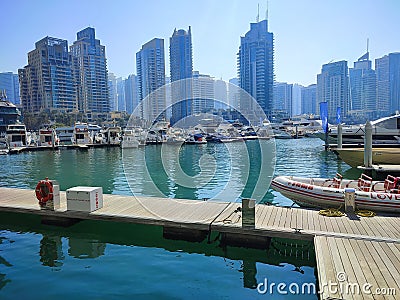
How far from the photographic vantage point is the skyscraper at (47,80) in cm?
12256

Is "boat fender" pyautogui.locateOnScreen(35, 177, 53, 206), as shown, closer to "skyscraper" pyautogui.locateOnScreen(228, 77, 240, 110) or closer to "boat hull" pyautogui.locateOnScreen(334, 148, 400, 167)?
"skyscraper" pyautogui.locateOnScreen(228, 77, 240, 110)

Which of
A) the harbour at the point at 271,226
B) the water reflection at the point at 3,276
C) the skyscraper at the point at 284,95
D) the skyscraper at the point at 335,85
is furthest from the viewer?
the skyscraper at the point at 335,85

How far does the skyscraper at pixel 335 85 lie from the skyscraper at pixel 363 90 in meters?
5.85

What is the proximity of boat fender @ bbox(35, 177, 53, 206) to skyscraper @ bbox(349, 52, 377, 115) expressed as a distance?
5767 inches

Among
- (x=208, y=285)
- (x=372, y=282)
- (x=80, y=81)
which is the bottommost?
(x=208, y=285)

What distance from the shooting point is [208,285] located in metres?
7.11

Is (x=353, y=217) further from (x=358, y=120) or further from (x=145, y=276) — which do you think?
(x=358, y=120)

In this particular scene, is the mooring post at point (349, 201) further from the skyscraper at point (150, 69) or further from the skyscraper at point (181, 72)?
the skyscraper at point (150, 69)

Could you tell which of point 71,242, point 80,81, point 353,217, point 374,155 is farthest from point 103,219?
point 80,81

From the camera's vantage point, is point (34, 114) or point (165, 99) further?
point (34, 114)

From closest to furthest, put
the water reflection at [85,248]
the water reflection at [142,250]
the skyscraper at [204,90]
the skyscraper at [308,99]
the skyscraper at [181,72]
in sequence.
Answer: the water reflection at [142,250] < the water reflection at [85,248] < the skyscraper at [204,90] < the skyscraper at [181,72] < the skyscraper at [308,99]

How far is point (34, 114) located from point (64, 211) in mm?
124756

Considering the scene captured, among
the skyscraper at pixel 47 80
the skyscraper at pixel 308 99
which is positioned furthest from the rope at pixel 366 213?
the skyscraper at pixel 308 99

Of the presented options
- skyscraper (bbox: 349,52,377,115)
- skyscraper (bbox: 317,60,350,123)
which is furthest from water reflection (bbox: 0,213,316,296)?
skyscraper (bbox: 349,52,377,115)
